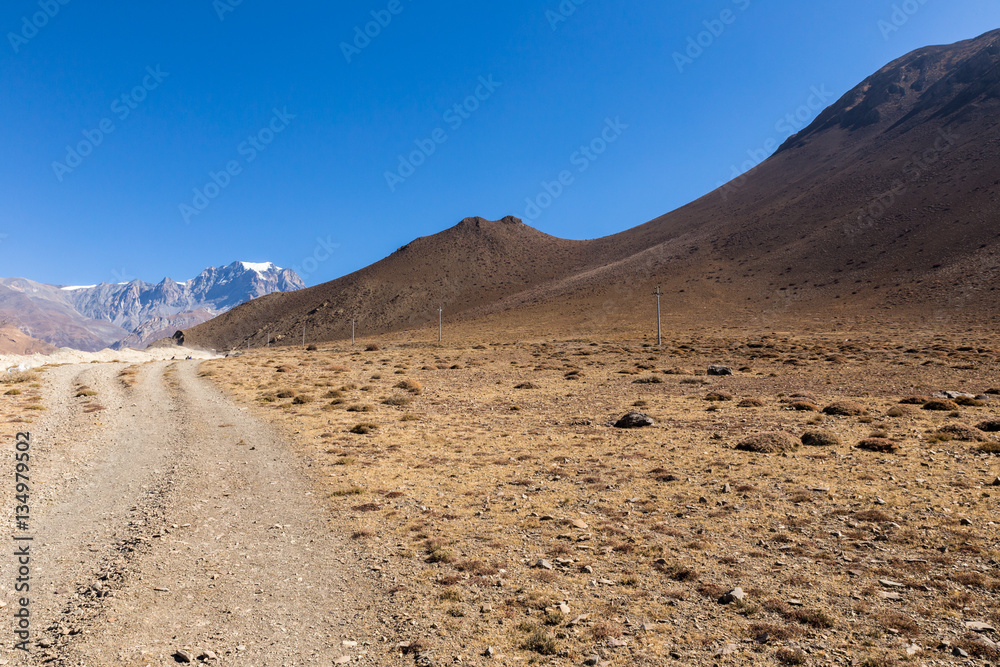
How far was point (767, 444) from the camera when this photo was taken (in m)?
14.4

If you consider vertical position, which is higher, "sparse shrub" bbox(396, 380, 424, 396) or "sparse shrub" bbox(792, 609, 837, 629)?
"sparse shrub" bbox(396, 380, 424, 396)

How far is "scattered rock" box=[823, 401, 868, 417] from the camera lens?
19.1m

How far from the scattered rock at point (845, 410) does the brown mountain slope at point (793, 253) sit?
5986 centimetres

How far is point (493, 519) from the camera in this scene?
9945 mm

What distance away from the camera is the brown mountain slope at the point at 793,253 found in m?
82.1

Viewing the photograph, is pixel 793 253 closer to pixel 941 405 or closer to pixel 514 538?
pixel 941 405

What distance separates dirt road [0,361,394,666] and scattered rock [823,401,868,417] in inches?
763

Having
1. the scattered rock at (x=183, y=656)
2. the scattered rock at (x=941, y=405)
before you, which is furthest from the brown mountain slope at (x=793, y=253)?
the scattered rock at (x=183, y=656)

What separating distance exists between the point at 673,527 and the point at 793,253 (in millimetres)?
112224

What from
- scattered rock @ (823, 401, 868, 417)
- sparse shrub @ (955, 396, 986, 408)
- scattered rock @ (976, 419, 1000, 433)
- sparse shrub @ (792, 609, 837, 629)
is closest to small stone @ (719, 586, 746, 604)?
sparse shrub @ (792, 609, 837, 629)

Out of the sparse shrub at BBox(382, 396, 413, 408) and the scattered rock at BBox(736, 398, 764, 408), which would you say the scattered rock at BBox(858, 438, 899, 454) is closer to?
the scattered rock at BBox(736, 398, 764, 408)

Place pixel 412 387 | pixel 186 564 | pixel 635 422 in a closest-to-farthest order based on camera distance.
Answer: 1. pixel 186 564
2. pixel 635 422
3. pixel 412 387

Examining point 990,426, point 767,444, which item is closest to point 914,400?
point 990,426

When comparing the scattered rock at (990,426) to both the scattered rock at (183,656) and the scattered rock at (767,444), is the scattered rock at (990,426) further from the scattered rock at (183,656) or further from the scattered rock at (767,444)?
the scattered rock at (183,656)
